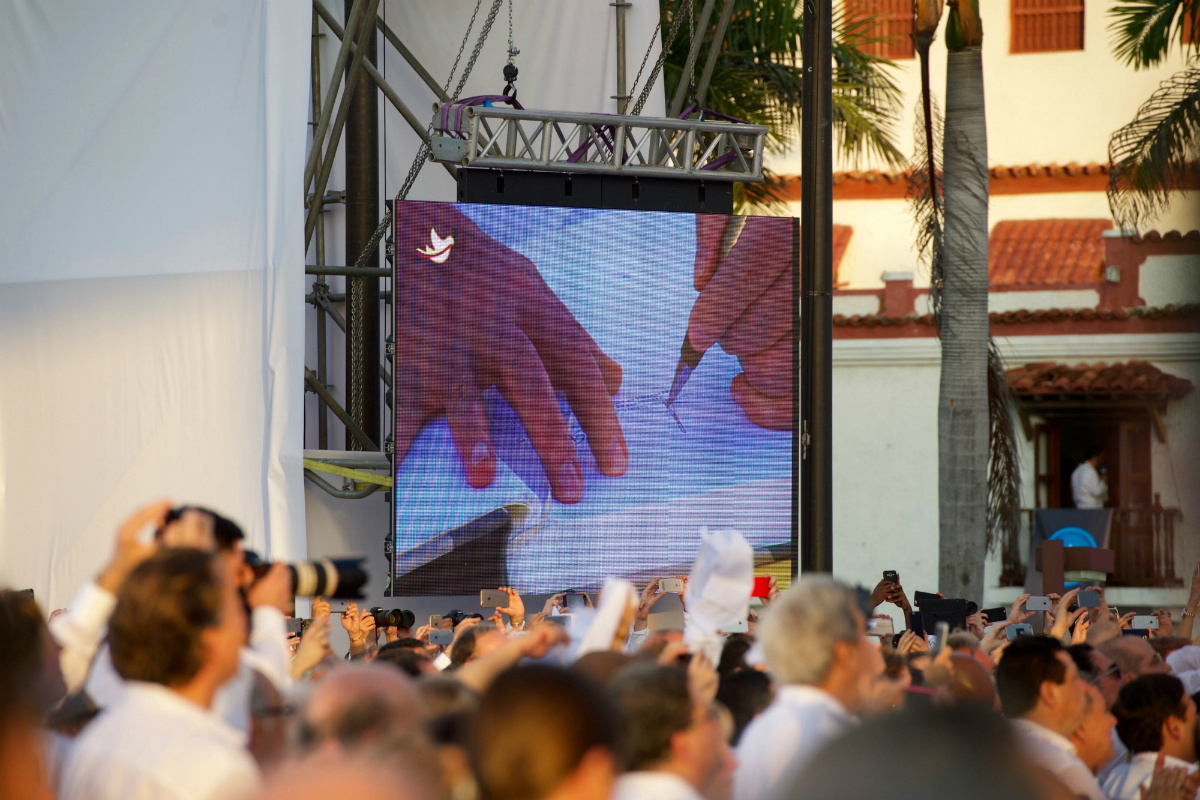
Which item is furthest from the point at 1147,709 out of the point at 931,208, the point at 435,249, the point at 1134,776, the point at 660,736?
the point at 931,208

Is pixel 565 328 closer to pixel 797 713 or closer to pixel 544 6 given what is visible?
pixel 544 6

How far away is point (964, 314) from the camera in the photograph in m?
12.0

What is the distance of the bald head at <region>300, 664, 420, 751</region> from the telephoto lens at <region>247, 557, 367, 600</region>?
3.69 ft

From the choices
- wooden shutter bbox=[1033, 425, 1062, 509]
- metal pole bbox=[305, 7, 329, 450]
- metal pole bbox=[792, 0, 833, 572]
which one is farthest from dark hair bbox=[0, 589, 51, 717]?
wooden shutter bbox=[1033, 425, 1062, 509]

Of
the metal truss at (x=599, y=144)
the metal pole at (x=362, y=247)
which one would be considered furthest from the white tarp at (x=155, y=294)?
the metal pole at (x=362, y=247)

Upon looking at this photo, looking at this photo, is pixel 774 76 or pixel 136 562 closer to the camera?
pixel 136 562

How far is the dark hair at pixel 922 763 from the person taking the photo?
54.4 inches

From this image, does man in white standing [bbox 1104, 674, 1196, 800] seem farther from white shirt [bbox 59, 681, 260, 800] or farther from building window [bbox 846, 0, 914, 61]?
building window [bbox 846, 0, 914, 61]

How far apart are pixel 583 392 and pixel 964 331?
338 centimetres

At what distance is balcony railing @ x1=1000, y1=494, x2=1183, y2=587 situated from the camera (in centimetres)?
1773

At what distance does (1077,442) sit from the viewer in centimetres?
1877

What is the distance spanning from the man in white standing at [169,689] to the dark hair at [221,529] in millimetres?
771

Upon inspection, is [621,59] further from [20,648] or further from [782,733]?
[20,648]

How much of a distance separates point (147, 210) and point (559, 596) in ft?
15.3
